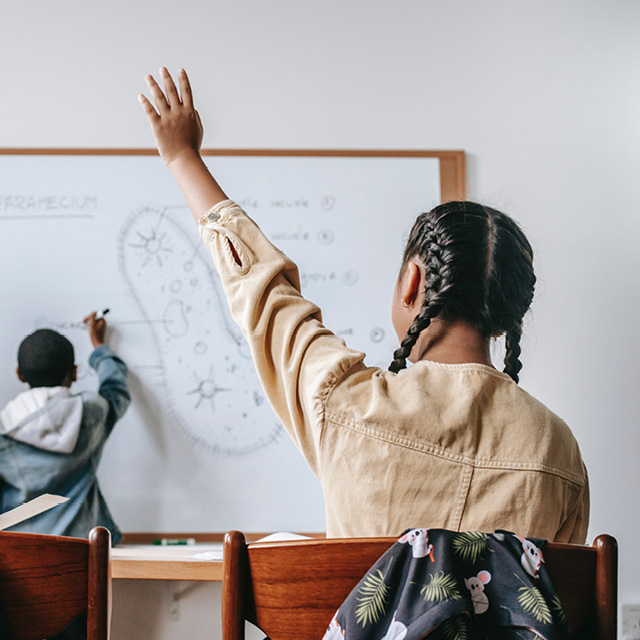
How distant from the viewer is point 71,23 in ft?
6.62

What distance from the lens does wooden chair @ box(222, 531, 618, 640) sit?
60 cm

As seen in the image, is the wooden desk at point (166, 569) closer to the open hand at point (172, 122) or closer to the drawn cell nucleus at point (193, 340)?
the drawn cell nucleus at point (193, 340)

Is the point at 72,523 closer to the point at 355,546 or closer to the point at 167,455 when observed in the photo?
the point at 167,455

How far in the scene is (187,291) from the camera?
1.92 meters

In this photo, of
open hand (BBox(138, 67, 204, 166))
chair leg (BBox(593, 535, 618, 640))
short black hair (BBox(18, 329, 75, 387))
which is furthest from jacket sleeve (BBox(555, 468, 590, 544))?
short black hair (BBox(18, 329, 75, 387))

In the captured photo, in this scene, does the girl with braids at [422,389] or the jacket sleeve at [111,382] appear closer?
the girl with braids at [422,389]

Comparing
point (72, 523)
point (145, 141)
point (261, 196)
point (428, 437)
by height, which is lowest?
point (72, 523)

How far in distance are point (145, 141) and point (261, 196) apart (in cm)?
36

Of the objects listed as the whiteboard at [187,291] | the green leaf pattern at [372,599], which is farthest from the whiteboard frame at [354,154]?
the green leaf pattern at [372,599]


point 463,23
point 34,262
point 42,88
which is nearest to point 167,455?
point 34,262

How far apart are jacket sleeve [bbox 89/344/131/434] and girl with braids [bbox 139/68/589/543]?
1079 mm

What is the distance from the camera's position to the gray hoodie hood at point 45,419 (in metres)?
1.70

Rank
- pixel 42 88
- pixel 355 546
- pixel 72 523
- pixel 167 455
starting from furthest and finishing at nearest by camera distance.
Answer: pixel 42 88 < pixel 167 455 < pixel 72 523 < pixel 355 546

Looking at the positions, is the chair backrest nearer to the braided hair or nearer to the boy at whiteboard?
the braided hair
